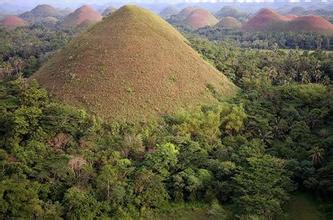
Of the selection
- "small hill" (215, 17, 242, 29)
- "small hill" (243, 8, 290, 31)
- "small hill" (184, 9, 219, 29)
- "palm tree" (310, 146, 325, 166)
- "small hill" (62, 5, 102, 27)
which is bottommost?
"small hill" (184, 9, 219, 29)

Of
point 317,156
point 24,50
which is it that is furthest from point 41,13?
point 317,156

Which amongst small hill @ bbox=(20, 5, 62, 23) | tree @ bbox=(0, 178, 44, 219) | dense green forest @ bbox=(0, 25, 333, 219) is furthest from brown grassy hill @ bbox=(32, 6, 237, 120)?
small hill @ bbox=(20, 5, 62, 23)

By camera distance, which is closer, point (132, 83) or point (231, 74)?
point (132, 83)

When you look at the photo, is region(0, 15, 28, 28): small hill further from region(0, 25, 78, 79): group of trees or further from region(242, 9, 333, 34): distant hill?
region(242, 9, 333, 34): distant hill

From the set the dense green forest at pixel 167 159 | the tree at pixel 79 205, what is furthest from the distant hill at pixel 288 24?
the tree at pixel 79 205

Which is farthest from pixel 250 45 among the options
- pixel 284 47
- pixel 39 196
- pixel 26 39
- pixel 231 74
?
pixel 39 196

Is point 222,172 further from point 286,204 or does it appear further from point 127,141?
point 127,141
